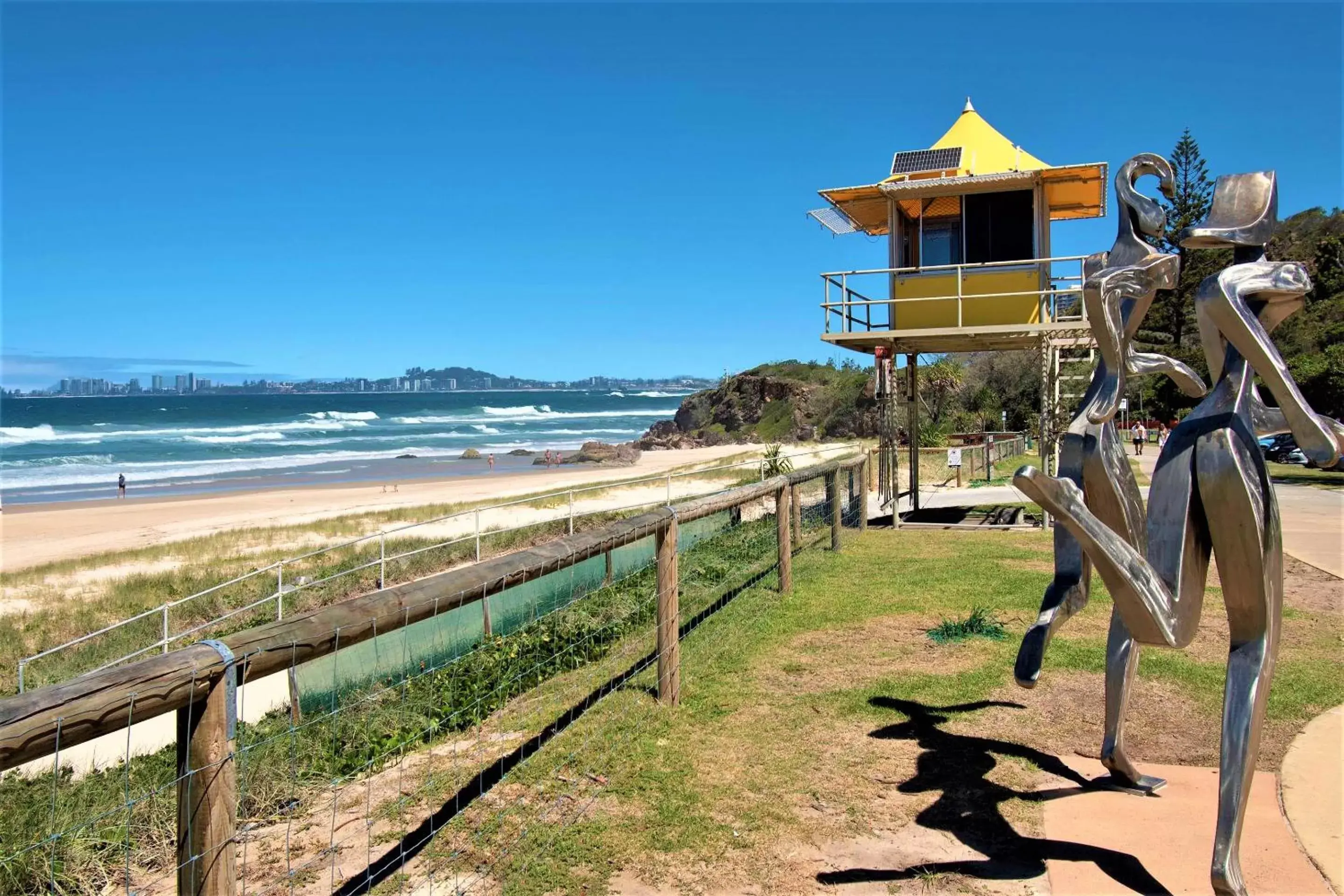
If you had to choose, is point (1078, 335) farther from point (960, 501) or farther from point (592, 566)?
point (592, 566)

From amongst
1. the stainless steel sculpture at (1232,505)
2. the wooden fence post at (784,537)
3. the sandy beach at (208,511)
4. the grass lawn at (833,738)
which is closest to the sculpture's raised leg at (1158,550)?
the stainless steel sculpture at (1232,505)

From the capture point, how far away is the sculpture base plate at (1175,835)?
4.13 meters

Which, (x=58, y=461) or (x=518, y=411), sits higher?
(x=518, y=411)

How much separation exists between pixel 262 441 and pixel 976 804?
257 ft

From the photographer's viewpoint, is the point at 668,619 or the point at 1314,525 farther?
the point at 1314,525

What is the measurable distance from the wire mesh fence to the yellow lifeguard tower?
7.59 meters

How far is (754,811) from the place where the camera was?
501 centimetres

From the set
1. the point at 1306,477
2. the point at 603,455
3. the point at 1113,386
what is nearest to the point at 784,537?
the point at 1113,386

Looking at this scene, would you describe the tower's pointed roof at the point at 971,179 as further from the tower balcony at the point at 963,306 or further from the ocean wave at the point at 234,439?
the ocean wave at the point at 234,439

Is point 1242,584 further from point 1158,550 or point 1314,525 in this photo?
point 1314,525

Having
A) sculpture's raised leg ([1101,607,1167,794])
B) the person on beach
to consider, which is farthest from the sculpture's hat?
the person on beach

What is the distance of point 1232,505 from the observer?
3.85 metres

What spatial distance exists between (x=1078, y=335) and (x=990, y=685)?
1043cm

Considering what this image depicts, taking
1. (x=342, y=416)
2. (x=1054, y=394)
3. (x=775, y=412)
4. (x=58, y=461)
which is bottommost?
(x=58, y=461)
